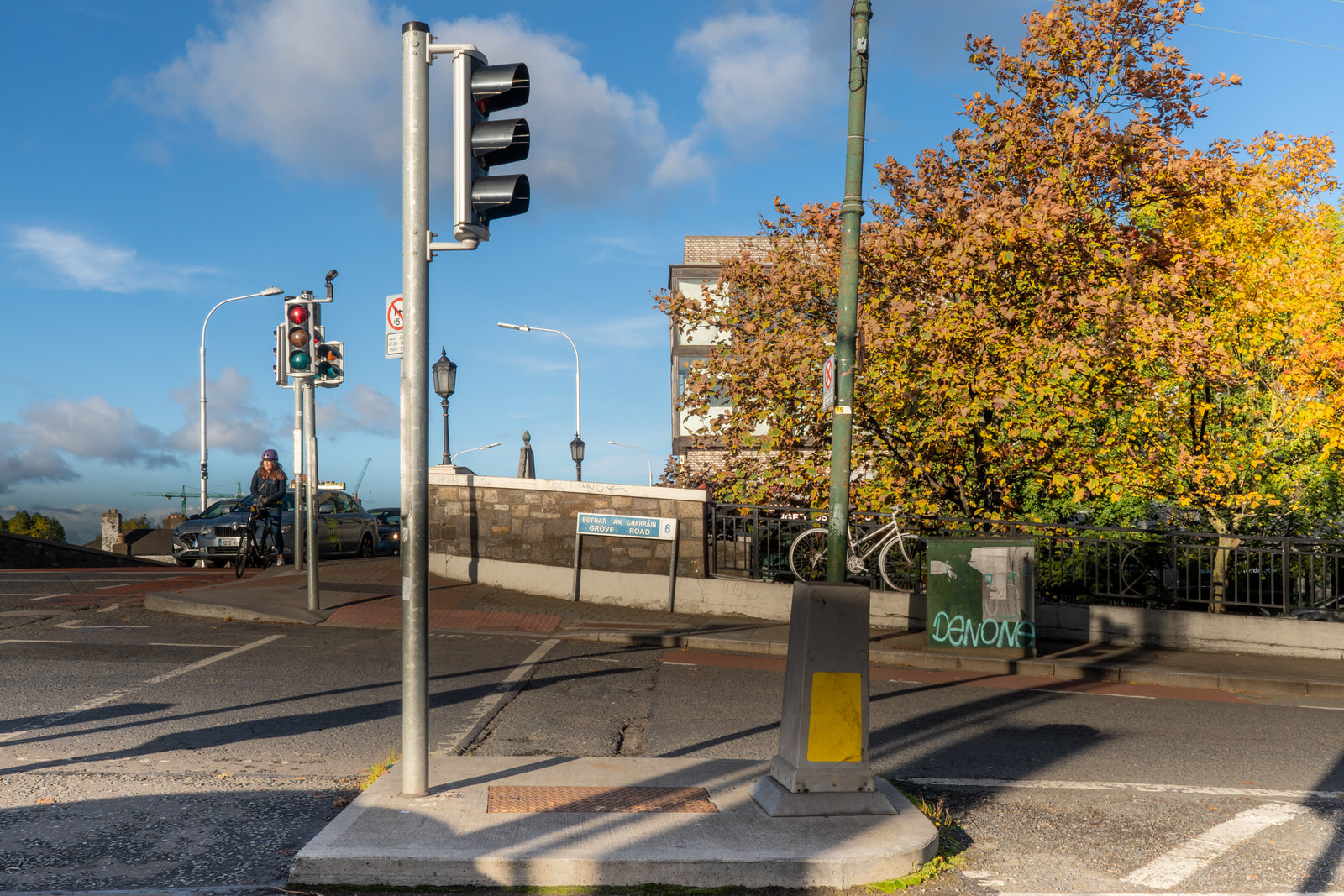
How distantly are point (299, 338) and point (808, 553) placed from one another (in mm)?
7472

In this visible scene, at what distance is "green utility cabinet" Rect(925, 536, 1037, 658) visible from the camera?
11688mm

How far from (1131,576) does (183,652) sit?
11693mm

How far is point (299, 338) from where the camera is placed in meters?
12.2

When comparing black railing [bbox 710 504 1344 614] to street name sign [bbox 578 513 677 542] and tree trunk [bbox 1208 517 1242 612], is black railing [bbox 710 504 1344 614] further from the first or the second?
street name sign [bbox 578 513 677 542]

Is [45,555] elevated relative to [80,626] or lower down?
lower down

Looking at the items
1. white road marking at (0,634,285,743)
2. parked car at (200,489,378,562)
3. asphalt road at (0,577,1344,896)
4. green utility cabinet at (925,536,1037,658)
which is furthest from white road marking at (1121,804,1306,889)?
parked car at (200,489,378,562)

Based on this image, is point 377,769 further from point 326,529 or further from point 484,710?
point 326,529

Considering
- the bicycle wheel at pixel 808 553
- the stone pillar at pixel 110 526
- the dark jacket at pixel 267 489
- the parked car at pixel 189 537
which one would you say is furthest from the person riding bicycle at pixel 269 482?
the stone pillar at pixel 110 526

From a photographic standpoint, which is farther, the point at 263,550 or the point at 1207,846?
the point at 263,550

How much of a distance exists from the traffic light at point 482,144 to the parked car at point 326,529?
1557 cm

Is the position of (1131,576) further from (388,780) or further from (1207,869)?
(388,780)

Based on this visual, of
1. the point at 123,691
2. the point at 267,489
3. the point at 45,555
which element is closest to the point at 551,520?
the point at 267,489

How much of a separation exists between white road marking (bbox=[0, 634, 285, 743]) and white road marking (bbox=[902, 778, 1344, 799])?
19.0ft

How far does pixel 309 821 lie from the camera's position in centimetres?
498
